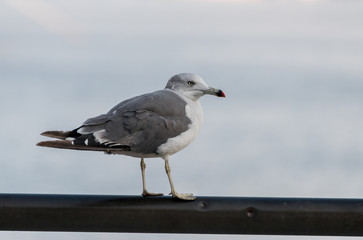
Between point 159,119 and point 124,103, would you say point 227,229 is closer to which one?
point 159,119

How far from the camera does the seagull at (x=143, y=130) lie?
3.27 m

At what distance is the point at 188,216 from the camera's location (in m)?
2.84

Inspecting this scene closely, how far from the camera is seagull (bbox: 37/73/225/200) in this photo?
3.27 metres


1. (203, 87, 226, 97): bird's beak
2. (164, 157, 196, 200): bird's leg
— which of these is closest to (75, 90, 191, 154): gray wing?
(164, 157, 196, 200): bird's leg

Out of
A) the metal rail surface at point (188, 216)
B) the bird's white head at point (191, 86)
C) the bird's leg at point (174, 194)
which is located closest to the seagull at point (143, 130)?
the bird's leg at point (174, 194)

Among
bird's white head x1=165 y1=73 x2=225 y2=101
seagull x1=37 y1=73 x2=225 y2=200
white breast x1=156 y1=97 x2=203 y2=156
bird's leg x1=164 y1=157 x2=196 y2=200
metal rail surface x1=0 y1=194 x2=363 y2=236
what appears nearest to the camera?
metal rail surface x1=0 y1=194 x2=363 y2=236

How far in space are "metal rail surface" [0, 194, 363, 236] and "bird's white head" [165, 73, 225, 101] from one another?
1208 millimetres

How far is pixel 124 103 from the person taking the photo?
3631 mm

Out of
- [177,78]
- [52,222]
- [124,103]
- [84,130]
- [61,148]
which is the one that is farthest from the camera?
[177,78]

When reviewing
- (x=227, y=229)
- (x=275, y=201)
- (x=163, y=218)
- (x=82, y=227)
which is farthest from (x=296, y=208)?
(x=82, y=227)

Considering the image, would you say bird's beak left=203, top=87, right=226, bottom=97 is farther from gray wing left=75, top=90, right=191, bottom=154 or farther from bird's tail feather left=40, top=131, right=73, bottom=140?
bird's tail feather left=40, top=131, right=73, bottom=140

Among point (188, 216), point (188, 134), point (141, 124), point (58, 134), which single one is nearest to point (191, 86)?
point (188, 134)

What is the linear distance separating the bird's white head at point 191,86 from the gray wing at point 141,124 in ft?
0.91

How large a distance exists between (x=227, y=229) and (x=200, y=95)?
133 cm
